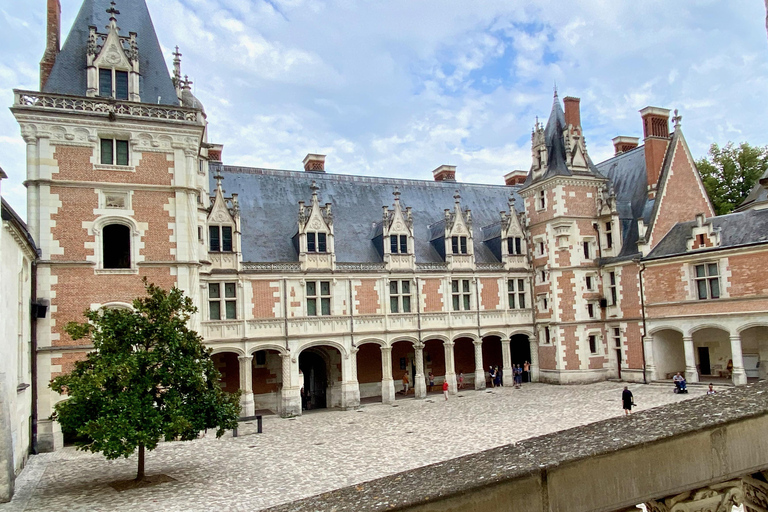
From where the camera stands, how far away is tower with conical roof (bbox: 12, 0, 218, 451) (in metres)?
19.6

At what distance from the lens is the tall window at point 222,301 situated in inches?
1000

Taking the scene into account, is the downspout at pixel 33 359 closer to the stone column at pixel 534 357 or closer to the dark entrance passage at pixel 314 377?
the dark entrance passage at pixel 314 377

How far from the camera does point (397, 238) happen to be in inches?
1171

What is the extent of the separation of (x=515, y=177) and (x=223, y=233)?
72.5 feet

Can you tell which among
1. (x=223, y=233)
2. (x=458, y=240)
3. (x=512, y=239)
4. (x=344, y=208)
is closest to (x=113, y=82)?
(x=223, y=233)

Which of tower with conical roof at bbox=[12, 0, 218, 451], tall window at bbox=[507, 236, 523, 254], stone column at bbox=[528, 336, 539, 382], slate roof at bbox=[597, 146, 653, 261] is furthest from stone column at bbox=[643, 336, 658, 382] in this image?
tower with conical roof at bbox=[12, 0, 218, 451]

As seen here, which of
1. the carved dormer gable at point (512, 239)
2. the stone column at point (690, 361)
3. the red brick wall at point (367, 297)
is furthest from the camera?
the carved dormer gable at point (512, 239)

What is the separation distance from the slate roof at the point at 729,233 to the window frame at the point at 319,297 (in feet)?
51.8

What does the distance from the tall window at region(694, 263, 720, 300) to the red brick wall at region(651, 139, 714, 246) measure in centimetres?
304

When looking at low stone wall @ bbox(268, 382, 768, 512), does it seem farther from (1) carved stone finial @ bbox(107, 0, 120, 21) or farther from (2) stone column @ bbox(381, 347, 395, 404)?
(2) stone column @ bbox(381, 347, 395, 404)

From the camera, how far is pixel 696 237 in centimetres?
2716

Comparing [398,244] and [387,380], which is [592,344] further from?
[398,244]

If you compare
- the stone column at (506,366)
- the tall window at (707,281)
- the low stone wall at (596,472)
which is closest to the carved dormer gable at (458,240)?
the stone column at (506,366)

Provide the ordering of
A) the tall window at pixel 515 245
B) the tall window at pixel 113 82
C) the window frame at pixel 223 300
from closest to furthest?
1. the tall window at pixel 113 82
2. the window frame at pixel 223 300
3. the tall window at pixel 515 245
